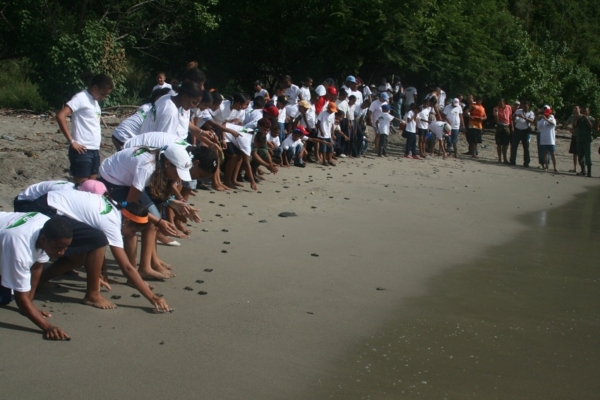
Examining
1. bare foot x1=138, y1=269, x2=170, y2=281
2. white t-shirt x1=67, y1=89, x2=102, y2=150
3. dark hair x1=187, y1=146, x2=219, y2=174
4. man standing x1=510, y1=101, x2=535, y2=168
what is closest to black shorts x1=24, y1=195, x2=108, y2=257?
bare foot x1=138, y1=269, x2=170, y2=281

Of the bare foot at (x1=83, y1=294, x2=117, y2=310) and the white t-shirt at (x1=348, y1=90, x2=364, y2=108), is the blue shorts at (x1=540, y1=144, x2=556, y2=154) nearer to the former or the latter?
the white t-shirt at (x1=348, y1=90, x2=364, y2=108)

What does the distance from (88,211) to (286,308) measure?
1739 mm

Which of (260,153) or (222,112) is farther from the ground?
(222,112)

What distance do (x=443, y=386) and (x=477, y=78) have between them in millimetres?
16835

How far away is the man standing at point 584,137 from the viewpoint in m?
17.1

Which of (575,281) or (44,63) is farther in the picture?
(44,63)

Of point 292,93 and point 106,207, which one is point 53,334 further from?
point 292,93

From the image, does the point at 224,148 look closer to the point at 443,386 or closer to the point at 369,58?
the point at 443,386

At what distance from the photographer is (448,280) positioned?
7.42 metres

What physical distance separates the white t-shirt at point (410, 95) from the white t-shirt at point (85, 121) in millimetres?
13489

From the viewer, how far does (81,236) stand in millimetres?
5352

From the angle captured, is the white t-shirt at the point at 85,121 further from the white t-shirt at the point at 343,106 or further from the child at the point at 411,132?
the child at the point at 411,132

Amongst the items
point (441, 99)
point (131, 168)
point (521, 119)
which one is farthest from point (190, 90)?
point (441, 99)

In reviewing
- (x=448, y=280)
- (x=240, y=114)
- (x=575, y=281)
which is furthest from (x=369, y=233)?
(x=240, y=114)
